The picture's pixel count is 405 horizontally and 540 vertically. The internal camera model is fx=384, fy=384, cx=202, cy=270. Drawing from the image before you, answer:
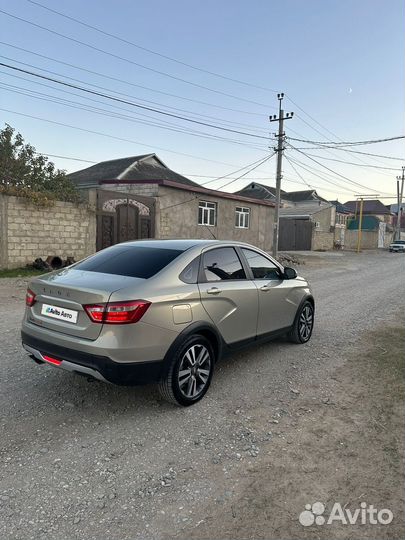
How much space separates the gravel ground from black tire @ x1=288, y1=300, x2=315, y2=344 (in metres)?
0.79

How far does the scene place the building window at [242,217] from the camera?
73.0 feet

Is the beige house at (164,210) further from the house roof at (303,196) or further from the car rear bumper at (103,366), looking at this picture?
the house roof at (303,196)

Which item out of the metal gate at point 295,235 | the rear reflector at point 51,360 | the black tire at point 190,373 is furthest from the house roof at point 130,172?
the rear reflector at point 51,360

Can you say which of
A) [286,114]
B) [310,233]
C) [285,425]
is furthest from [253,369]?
[310,233]

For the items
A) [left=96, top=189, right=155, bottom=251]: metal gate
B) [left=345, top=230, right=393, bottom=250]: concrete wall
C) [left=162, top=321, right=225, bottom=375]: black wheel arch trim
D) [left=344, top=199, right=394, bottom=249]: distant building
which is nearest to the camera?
[left=162, top=321, right=225, bottom=375]: black wheel arch trim

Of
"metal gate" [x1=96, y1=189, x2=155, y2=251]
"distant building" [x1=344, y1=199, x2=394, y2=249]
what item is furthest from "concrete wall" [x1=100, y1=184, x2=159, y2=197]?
"distant building" [x1=344, y1=199, x2=394, y2=249]

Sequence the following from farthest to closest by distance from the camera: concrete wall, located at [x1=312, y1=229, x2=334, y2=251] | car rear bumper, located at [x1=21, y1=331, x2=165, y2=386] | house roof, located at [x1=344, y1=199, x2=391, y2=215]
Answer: house roof, located at [x1=344, y1=199, x2=391, y2=215]
concrete wall, located at [x1=312, y1=229, x2=334, y2=251]
car rear bumper, located at [x1=21, y1=331, x2=165, y2=386]

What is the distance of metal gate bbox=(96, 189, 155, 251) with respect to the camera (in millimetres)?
14172

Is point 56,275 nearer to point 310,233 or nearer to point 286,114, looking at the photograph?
point 286,114

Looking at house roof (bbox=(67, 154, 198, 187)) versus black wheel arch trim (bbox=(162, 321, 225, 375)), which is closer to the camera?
black wheel arch trim (bbox=(162, 321, 225, 375))

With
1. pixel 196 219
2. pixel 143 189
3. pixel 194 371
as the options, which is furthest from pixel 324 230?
pixel 194 371

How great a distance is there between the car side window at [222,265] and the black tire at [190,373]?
68 cm

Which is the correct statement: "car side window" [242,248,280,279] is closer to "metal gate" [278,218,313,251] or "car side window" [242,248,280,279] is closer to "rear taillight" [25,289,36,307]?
"rear taillight" [25,289,36,307]

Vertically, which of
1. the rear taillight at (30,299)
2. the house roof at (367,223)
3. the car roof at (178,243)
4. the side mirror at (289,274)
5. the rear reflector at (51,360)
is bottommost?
the rear reflector at (51,360)
